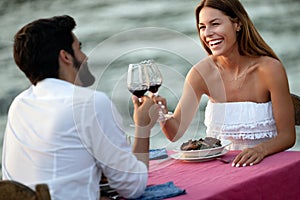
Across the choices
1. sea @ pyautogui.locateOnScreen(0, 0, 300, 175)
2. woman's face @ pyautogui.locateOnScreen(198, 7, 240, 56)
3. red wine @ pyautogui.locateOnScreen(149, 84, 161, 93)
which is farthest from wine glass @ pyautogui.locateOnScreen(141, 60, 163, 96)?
sea @ pyautogui.locateOnScreen(0, 0, 300, 175)

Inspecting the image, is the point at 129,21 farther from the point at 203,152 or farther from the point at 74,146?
the point at 74,146

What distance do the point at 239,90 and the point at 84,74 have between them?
0.99 meters

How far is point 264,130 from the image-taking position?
264 centimetres

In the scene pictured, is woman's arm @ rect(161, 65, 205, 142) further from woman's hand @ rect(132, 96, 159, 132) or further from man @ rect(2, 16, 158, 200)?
man @ rect(2, 16, 158, 200)

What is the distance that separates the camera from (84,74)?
193 cm

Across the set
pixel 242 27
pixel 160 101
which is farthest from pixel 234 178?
pixel 242 27

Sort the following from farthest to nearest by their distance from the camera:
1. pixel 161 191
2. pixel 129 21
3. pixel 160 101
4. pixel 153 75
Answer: pixel 129 21, pixel 160 101, pixel 153 75, pixel 161 191

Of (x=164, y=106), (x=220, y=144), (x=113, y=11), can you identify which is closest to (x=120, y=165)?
(x=164, y=106)

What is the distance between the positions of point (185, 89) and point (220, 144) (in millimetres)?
496

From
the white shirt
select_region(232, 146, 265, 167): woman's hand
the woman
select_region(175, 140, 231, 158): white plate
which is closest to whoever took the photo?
the white shirt

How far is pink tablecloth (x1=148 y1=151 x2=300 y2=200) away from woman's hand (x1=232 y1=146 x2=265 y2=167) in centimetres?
2

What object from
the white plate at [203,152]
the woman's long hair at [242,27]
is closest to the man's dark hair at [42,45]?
the white plate at [203,152]

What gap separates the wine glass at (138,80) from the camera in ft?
6.55

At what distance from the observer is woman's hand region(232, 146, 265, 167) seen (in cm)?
226
